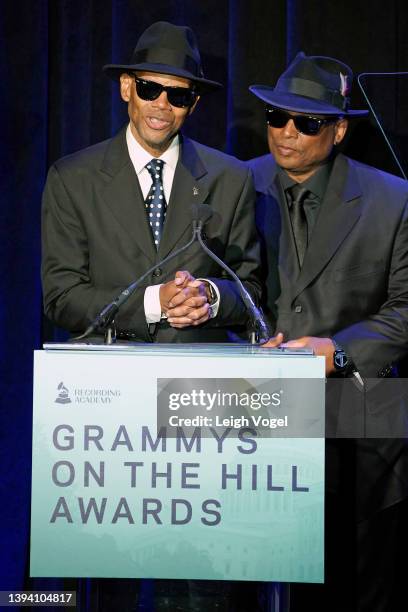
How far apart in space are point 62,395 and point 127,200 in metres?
0.88

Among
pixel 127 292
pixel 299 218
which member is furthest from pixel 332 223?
pixel 127 292

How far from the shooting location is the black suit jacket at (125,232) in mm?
2750

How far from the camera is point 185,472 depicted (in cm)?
206

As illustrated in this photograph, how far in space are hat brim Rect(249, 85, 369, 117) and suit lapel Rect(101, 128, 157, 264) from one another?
43 cm

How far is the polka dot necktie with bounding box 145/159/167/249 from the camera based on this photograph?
9.25 ft

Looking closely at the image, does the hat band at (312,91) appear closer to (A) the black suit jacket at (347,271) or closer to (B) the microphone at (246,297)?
(A) the black suit jacket at (347,271)

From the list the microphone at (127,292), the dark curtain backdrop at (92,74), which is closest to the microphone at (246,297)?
the microphone at (127,292)

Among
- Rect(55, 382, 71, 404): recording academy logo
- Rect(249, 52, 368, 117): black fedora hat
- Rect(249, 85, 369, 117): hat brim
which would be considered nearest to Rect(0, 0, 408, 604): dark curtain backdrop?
Rect(249, 52, 368, 117): black fedora hat

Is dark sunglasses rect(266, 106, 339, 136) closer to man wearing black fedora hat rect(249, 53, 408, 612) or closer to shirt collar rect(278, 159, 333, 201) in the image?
man wearing black fedora hat rect(249, 53, 408, 612)

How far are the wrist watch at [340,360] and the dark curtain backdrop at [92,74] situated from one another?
888mm

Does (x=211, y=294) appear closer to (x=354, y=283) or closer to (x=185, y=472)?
(x=354, y=283)

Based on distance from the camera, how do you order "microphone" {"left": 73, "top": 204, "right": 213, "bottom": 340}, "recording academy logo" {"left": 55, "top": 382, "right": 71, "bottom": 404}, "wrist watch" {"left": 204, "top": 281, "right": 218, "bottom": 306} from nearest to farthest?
"recording academy logo" {"left": 55, "top": 382, "right": 71, "bottom": 404} → "microphone" {"left": 73, "top": 204, "right": 213, "bottom": 340} → "wrist watch" {"left": 204, "top": 281, "right": 218, "bottom": 306}

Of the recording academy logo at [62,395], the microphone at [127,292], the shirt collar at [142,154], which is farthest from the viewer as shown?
the shirt collar at [142,154]

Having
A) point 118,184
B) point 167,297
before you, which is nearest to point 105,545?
point 167,297
